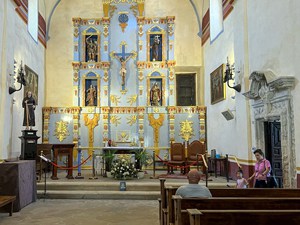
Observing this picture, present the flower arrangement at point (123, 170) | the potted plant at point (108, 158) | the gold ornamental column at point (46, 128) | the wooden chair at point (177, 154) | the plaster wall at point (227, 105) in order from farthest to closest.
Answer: the gold ornamental column at point (46, 128) → the wooden chair at point (177, 154) → the potted plant at point (108, 158) → the flower arrangement at point (123, 170) → the plaster wall at point (227, 105)

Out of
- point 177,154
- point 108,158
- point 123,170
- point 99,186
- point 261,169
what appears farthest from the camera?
point 177,154

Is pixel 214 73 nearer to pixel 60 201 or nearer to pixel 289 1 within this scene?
pixel 289 1

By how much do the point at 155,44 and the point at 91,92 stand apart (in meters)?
3.85

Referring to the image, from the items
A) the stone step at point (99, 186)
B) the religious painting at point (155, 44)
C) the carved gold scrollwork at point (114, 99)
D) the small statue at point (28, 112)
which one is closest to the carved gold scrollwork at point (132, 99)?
the carved gold scrollwork at point (114, 99)

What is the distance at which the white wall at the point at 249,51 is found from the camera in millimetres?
7680

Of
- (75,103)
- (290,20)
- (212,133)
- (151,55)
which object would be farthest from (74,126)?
(290,20)

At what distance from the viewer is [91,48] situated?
16.9m

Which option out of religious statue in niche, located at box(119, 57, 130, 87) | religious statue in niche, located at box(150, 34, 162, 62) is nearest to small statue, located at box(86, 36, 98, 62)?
religious statue in niche, located at box(119, 57, 130, 87)

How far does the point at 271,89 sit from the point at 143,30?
9716 millimetres

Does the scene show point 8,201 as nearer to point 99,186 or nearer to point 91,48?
point 99,186

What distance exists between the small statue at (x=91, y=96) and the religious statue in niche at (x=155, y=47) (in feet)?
10.5

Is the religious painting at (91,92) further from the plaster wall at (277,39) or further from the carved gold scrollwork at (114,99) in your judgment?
the plaster wall at (277,39)

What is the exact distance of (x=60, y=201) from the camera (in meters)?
9.41

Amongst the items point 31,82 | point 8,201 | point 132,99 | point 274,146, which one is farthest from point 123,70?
point 8,201
